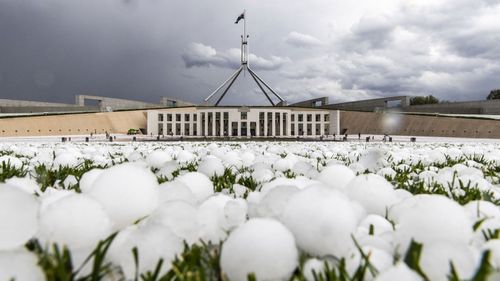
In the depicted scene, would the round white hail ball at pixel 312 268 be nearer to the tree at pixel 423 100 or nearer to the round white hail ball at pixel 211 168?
the round white hail ball at pixel 211 168

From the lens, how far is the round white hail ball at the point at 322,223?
906mm

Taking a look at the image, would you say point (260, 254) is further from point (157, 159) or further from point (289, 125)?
point (289, 125)

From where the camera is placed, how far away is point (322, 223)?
0.91 m

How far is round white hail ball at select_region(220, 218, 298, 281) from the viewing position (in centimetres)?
81

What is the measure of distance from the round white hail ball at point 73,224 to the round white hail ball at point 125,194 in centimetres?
11

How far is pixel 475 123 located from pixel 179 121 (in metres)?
48.9

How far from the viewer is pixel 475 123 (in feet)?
153

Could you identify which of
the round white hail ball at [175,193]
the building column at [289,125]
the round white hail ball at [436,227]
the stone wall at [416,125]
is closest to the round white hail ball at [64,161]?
the round white hail ball at [175,193]

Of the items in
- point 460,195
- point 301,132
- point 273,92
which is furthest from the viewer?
point 273,92

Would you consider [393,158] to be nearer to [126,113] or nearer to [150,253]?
[150,253]

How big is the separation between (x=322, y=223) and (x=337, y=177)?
832mm

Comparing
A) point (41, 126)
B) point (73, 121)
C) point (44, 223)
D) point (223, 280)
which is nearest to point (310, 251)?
point (223, 280)

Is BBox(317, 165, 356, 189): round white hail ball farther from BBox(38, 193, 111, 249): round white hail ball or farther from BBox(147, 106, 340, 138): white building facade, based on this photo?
BBox(147, 106, 340, 138): white building facade

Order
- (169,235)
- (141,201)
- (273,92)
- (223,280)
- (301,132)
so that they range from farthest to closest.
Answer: (273,92), (301,132), (141,201), (169,235), (223,280)
